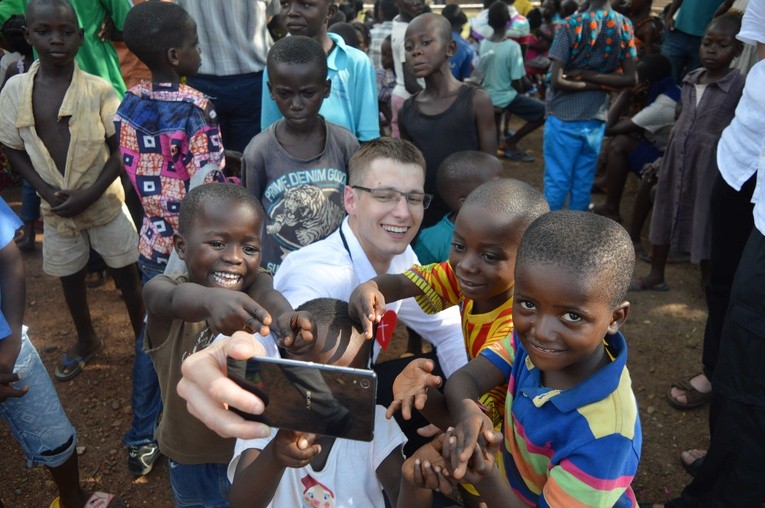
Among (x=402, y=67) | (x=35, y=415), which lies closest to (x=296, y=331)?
(x=35, y=415)

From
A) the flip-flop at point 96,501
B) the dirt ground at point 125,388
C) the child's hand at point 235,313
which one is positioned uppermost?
the child's hand at point 235,313

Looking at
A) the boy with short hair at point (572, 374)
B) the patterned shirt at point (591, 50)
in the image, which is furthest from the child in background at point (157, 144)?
the patterned shirt at point (591, 50)

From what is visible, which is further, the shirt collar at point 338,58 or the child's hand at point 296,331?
the shirt collar at point 338,58

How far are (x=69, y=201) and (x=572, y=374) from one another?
273 cm

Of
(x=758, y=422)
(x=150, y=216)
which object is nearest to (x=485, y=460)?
(x=758, y=422)

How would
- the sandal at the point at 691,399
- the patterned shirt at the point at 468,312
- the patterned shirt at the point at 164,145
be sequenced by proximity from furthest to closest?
the sandal at the point at 691,399 → the patterned shirt at the point at 164,145 → the patterned shirt at the point at 468,312

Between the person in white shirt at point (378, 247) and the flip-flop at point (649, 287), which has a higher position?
the person in white shirt at point (378, 247)

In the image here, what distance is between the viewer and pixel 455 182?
116 inches

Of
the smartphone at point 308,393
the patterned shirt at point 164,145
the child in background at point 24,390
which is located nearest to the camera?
the smartphone at point 308,393

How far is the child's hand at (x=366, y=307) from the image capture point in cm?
168

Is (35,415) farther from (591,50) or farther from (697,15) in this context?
(697,15)

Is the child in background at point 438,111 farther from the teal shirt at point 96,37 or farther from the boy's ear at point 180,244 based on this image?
the teal shirt at point 96,37

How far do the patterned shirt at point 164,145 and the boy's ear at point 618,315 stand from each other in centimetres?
185

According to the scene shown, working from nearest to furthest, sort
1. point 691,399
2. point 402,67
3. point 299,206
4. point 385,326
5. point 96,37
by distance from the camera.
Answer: point 385,326 < point 299,206 < point 691,399 < point 96,37 < point 402,67
